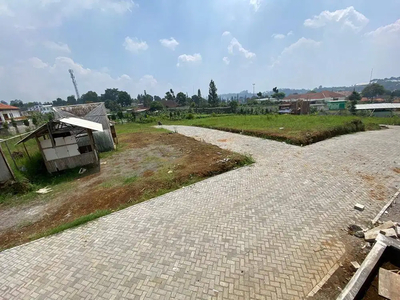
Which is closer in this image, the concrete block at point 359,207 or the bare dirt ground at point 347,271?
the bare dirt ground at point 347,271

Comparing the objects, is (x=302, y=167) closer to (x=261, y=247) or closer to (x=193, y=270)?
(x=261, y=247)

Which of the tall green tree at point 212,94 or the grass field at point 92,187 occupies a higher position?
the tall green tree at point 212,94

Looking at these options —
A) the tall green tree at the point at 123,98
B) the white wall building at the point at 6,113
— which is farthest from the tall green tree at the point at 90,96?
the white wall building at the point at 6,113

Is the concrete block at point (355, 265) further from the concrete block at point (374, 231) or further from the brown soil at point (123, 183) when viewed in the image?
the brown soil at point (123, 183)

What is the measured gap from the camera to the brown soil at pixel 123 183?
18.1 feet

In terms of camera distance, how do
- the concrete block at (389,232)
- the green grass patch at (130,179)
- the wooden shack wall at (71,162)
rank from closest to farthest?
the concrete block at (389,232), the green grass patch at (130,179), the wooden shack wall at (71,162)

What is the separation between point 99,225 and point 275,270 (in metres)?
4.68

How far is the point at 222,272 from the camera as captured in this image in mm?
3439

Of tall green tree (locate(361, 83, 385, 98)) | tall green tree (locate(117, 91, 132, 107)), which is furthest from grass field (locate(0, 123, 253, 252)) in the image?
tall green tree (locate(361, 83, 385, 98))

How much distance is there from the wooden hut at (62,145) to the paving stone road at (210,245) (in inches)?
234

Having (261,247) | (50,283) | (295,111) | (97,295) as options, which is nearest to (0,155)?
(50,283)

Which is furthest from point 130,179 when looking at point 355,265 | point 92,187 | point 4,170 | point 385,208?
point 385,208

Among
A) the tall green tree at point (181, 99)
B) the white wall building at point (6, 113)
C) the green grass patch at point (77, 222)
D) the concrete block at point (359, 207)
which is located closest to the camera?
the green grass patch at point (77, 222)

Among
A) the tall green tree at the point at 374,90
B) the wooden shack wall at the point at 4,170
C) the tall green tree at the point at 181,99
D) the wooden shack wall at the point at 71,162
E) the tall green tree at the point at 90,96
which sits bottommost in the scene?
the tall green tree at the point at 374,90
